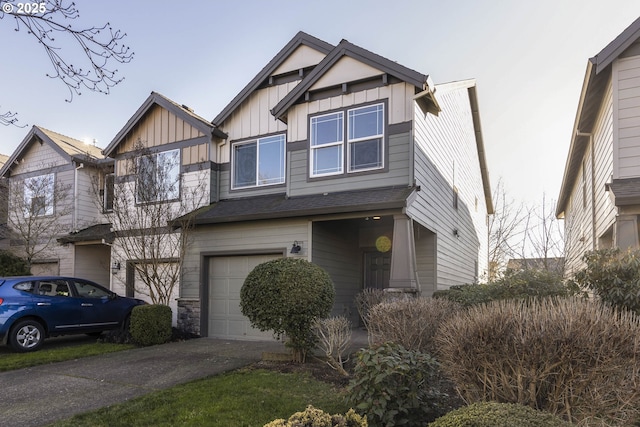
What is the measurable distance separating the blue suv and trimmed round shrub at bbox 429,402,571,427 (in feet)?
30.0

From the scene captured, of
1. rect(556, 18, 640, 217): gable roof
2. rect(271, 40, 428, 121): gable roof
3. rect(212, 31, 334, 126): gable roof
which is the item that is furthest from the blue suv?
rect(556, 18, 640, 217): gable roof

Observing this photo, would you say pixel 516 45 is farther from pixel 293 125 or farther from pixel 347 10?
pixel 293 125

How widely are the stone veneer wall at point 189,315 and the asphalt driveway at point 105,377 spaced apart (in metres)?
1.34

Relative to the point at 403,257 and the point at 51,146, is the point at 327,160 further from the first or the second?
the point at 51,146

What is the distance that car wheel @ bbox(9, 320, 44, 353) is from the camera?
28.8ft

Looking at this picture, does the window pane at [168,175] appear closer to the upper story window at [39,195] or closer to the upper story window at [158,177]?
the upper story window at [158,177]

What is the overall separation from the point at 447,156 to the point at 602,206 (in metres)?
4.24

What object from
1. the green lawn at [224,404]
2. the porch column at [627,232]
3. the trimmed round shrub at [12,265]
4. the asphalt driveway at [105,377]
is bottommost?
the asphalt driveway at [105,377]

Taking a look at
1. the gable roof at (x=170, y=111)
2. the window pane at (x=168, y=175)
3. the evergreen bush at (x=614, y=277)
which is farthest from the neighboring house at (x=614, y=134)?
the window pane at (x=168, y=175)

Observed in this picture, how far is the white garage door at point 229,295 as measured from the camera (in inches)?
416

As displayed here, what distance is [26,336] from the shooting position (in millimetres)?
9000

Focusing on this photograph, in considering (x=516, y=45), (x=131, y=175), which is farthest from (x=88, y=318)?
(x=516, y=45)

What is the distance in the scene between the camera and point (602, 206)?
30.6ft

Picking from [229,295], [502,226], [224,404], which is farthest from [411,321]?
[502,226]
